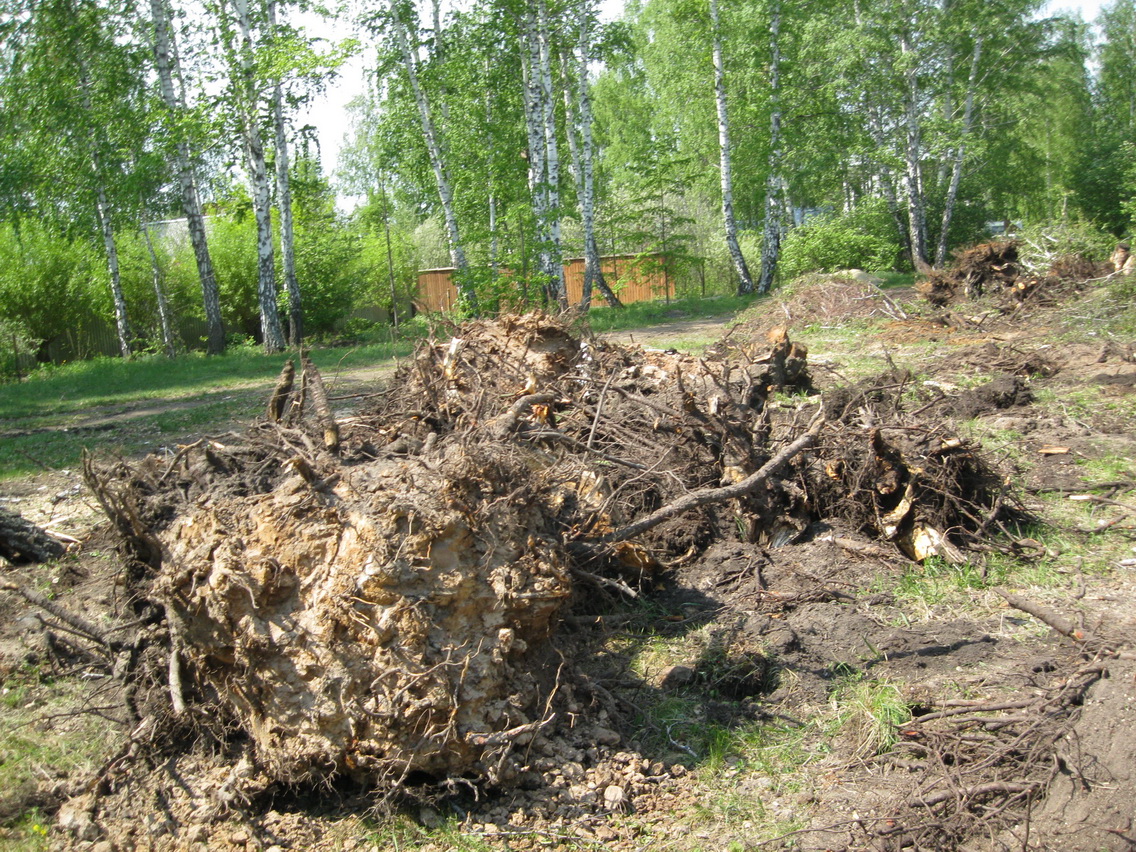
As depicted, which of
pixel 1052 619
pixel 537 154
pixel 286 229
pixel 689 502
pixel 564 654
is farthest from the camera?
pixel 286 229

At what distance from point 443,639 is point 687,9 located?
65.8 ft

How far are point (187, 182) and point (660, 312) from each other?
949 centimetres

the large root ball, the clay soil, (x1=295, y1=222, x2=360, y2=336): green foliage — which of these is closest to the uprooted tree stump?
the clay soil

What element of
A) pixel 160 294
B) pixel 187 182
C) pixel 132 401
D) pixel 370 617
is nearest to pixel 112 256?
pixel 160 294

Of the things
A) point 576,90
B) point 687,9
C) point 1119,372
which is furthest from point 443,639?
point 576,90

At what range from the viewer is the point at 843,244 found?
23.9 m

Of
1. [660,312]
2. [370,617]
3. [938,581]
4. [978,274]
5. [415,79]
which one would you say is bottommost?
[938,581]

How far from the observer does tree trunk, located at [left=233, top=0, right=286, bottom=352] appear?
15.0 m

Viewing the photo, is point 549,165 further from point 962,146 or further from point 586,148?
point 962,146

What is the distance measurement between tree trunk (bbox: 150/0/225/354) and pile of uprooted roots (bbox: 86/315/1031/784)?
41.2 feet

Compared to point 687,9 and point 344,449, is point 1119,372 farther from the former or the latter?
point 687,9

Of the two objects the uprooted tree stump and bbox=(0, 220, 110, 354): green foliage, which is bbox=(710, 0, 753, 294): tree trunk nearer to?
bbox=(0, 220, 110, 354): green foliage

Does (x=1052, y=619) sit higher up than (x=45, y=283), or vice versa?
(x=45, y=283)

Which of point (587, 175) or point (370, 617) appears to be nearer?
point (370, 617)
